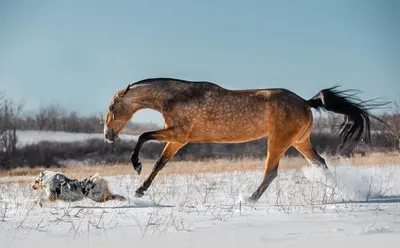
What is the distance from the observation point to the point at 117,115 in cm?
862

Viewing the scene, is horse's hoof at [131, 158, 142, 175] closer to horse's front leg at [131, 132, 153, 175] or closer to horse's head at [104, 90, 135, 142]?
horse's front leg at [131, 132, 153, 175]

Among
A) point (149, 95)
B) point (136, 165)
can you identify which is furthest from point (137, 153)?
point (149, 95)

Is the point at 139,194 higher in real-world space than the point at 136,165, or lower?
lower

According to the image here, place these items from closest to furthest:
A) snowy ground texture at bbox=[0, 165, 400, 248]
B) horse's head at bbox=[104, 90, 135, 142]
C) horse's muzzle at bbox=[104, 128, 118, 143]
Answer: snowy ground texture at bbox=[0, 165, 400, 248], horse's head at bbox=[104, 90, 135, 142], horse's muzzle at bbox=[104, 128, 118, 143]

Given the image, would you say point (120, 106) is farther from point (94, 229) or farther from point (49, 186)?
point (94, 229)

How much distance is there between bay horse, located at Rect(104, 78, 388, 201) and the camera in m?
7.97

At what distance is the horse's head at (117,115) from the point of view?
8.58 m

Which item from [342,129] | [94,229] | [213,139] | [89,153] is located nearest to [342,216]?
[94,229]

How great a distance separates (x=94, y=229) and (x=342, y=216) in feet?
8.04

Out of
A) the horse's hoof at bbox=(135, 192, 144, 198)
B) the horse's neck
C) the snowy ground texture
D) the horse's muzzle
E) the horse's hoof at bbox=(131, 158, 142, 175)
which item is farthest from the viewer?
the horse's muzzle

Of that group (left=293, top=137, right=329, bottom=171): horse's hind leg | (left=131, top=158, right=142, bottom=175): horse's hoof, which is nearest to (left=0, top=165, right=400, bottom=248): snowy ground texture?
(left=131, top=158, right=142, bottom=175): horse's hoof

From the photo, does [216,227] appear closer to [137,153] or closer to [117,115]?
[137,153]

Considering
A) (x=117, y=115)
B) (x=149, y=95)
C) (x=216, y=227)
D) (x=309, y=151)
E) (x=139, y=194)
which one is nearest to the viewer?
(x=216, y=227)

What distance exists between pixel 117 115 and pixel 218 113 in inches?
69.2
